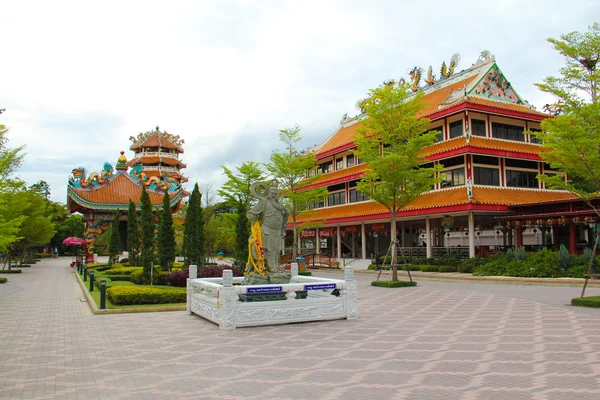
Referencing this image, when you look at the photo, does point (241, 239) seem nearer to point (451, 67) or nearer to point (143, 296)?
point (143, 296)

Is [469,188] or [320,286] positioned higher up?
[469,188]

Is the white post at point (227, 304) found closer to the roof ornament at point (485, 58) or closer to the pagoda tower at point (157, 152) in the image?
the roof ornament at point (485, 58)

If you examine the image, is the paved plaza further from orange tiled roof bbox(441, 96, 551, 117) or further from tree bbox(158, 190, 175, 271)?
orange tiled roof bbox(441, 96, 551, 117)

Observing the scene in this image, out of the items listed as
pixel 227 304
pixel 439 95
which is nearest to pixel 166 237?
pixel 227 304

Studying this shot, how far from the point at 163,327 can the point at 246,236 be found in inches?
468

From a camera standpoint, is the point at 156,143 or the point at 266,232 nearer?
the point at 266,232

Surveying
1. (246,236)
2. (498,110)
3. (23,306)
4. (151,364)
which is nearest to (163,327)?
(151,364)

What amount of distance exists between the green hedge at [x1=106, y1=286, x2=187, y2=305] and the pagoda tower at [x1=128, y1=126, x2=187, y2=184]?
6535cm

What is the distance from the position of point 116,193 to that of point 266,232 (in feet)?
133

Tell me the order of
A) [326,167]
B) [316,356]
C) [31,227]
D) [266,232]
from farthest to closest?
[326,167], [31,227], [266,232], [316,356]

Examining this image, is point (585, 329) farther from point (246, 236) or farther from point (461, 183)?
point (461, 183)

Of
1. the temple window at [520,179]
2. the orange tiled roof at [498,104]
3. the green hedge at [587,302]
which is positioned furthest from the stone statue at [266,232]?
the temple window at [520,179]

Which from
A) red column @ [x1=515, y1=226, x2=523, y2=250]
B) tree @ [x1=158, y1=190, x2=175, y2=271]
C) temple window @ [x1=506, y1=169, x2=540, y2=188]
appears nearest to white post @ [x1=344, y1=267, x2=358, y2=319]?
tree @ [x1=158, y1=190, x2=175, y2=271]

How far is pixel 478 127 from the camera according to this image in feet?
104
